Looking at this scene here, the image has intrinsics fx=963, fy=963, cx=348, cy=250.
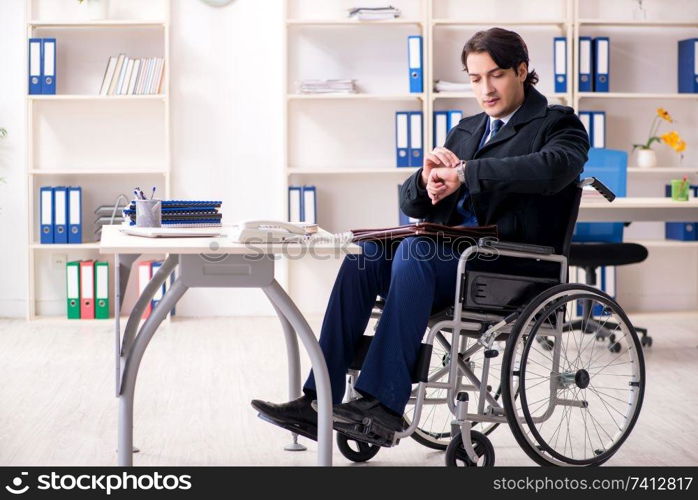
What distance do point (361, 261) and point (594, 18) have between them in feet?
11.0

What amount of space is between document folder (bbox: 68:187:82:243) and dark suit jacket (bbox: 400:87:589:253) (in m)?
2.76

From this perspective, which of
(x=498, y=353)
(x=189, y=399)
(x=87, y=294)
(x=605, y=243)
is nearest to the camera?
(x=498, y=353)

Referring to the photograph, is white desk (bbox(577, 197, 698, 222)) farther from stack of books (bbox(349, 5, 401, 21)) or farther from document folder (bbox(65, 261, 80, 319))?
document folder (bbox(65, 261, 80, 319))

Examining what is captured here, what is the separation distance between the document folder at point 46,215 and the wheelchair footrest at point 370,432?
10.3ft

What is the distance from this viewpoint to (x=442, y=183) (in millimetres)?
2324

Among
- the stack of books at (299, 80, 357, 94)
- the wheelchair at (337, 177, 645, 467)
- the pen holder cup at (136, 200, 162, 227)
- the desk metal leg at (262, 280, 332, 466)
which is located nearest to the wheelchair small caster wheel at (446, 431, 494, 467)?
the wheelchair at (337, 177, 645, 467)

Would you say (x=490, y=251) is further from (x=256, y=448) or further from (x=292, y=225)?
(x=256, y=448)

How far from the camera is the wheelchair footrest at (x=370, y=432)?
2.11 m

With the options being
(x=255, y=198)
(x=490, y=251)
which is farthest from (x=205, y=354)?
(x=490, y=251)

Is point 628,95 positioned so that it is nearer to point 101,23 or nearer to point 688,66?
point 688,66

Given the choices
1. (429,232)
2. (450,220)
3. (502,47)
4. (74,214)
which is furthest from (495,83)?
(74,214)

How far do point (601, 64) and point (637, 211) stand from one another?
1458 millimetres

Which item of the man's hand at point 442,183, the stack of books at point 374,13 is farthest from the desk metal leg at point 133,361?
the stack of books at point 374,13

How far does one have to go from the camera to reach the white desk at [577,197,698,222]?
374 cm
